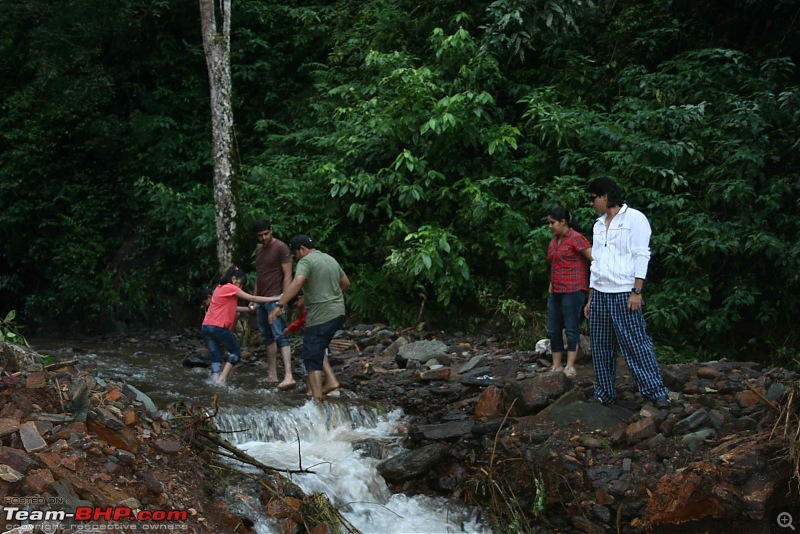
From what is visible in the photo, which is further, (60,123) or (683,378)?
(60,123)

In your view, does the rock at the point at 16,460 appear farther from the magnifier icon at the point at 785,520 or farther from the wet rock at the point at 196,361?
the wet rock at the point at 196,361

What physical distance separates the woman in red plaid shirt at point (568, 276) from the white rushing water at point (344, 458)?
1994mm

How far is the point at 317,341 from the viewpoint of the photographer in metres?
7.61

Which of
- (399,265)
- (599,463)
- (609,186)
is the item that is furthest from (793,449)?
(399,265)

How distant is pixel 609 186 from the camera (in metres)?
6.12

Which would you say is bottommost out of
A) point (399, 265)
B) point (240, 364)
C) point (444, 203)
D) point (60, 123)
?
point (240, 364)

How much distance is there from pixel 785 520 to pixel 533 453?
1896 millimetres

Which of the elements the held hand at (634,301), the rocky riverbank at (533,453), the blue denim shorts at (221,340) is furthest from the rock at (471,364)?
the held hand at (634,301)

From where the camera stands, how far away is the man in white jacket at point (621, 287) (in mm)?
6027

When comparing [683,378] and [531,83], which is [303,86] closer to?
[531,83]

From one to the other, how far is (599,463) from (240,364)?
5.60 m

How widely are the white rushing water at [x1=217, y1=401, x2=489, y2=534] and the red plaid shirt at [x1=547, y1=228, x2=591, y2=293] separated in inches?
88.1

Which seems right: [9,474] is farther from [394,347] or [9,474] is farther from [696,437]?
[394,347]

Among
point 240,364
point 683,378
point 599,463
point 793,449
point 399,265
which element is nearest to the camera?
point 793,449
